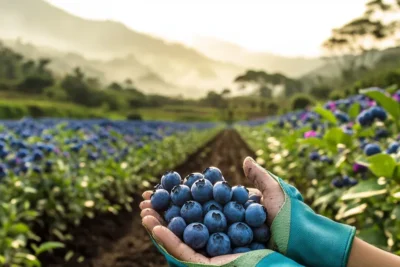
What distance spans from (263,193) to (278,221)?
14 cm

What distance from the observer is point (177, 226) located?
1387 mm

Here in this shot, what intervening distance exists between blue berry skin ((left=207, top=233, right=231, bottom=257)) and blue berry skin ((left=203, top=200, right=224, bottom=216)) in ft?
0.28

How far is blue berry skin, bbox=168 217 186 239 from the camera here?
1.38m

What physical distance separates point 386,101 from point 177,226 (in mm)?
2524

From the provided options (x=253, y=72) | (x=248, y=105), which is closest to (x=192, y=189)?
(x=253, y=72)

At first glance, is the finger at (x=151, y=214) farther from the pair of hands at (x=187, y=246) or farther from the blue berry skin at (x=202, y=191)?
the blue berry skin at (x=202, y=191)

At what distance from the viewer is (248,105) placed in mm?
110562

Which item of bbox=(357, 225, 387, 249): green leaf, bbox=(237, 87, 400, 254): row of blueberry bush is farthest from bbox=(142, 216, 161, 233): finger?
bbox=(357, 225, 387, 249): green leaf

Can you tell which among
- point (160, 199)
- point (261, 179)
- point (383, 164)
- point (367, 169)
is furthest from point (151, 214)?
point (367, 169)

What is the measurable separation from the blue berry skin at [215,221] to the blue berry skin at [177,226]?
7cm

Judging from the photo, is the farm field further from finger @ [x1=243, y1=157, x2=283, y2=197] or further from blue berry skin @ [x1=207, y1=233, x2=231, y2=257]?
blue berry skin @ [x1=207, y1=233, x2=231, y2=257]

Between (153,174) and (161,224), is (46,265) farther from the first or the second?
(153,174)

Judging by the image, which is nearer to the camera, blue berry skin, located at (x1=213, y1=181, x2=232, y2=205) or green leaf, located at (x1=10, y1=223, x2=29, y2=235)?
blue berry skin, located at (x1=213, y1=181, x2=232, y2=205)

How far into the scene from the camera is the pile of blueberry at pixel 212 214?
135 cm
